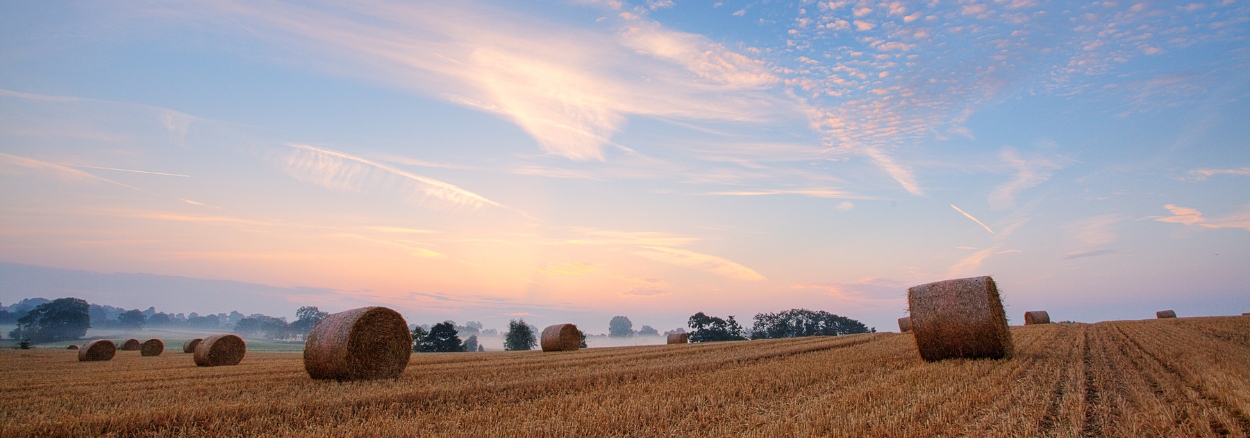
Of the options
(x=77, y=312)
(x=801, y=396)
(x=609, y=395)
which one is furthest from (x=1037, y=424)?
(x=77, y=312)

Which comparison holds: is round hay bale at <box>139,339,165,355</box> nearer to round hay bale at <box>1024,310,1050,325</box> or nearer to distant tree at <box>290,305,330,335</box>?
round hay bale at <box>1024,310,1050,325</box>

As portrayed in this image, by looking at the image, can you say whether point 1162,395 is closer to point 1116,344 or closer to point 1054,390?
point 1054,390

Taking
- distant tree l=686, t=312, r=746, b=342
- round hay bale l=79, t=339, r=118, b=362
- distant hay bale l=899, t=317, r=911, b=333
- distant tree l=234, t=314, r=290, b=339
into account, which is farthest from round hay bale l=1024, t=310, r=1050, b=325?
distant tree l=234, t=314, r=290, b=339

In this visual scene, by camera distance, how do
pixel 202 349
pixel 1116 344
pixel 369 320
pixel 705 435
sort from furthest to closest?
pixel 202 349 → pixel 1116 344 → pixel 369 320 → pixel 705 435

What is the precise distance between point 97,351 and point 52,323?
306ft

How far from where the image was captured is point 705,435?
5117 millimetres

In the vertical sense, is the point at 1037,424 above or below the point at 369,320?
below

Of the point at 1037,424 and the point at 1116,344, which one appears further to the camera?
the point at 1116,344

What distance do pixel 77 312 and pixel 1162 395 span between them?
12509 centimetres

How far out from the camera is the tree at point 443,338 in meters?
45.2

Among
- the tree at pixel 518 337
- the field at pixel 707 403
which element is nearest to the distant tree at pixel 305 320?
the tree at pixel 518 337

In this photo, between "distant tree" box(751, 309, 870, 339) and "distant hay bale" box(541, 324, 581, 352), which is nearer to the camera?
"distant hay bale" box(541, 324, 581, 352)

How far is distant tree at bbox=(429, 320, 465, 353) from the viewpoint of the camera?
45.2m

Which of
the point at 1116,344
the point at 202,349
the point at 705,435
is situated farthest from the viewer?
the point at 202,349
